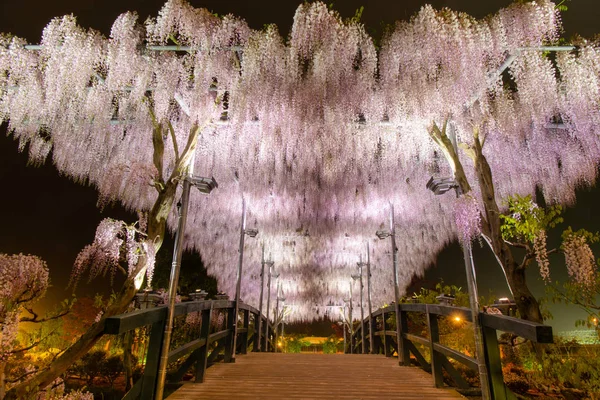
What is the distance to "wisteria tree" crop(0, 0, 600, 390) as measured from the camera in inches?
200

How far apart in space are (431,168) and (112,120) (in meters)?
7.47

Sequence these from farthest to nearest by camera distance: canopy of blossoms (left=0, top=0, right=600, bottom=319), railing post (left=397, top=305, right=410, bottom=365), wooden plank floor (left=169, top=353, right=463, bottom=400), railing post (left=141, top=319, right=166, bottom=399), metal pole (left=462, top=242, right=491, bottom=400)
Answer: railing post (left=397, top=305, right=410, bottom=365)
canopy of blossoms (left=0, top=0, right=600, bottom=319)
wooden plank floor (left=169, top=353, right=463, bottom=400)
metal pole (left=462, top=242, right=491, bottom=400)
railing post (left=141, top=319, right=166, bottom=399)

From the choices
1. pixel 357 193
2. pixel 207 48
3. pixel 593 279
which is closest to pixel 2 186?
pixel 207 48

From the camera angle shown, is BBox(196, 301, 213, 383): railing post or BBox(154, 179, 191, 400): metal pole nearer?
BBox(154, 179, 191, 400): metal pole

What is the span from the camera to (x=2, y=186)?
11062 mm

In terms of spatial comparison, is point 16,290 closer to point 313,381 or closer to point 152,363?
point 152,363

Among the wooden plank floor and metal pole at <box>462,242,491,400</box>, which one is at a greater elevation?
metal pole at <box>462,242,491,400</box>

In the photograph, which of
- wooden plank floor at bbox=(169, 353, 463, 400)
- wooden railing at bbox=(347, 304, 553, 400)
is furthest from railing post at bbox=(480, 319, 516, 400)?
wooden plank floor at bbox=(169, 353, 463, 400)

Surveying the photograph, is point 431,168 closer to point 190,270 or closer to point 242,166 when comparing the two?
point 242,166

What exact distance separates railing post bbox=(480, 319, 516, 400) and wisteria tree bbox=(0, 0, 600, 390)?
1.41m

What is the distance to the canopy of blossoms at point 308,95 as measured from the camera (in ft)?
17.0

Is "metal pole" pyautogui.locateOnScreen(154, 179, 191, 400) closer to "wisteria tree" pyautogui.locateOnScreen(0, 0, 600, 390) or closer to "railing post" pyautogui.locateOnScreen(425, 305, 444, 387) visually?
"wisteria tree" pyautogui.locateOnScreen(0, 0, 600, 390)

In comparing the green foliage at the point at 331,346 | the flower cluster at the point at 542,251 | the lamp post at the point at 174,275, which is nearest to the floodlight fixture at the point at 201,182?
the lamp post at the point at 174,275

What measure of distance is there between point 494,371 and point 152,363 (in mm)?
2926
